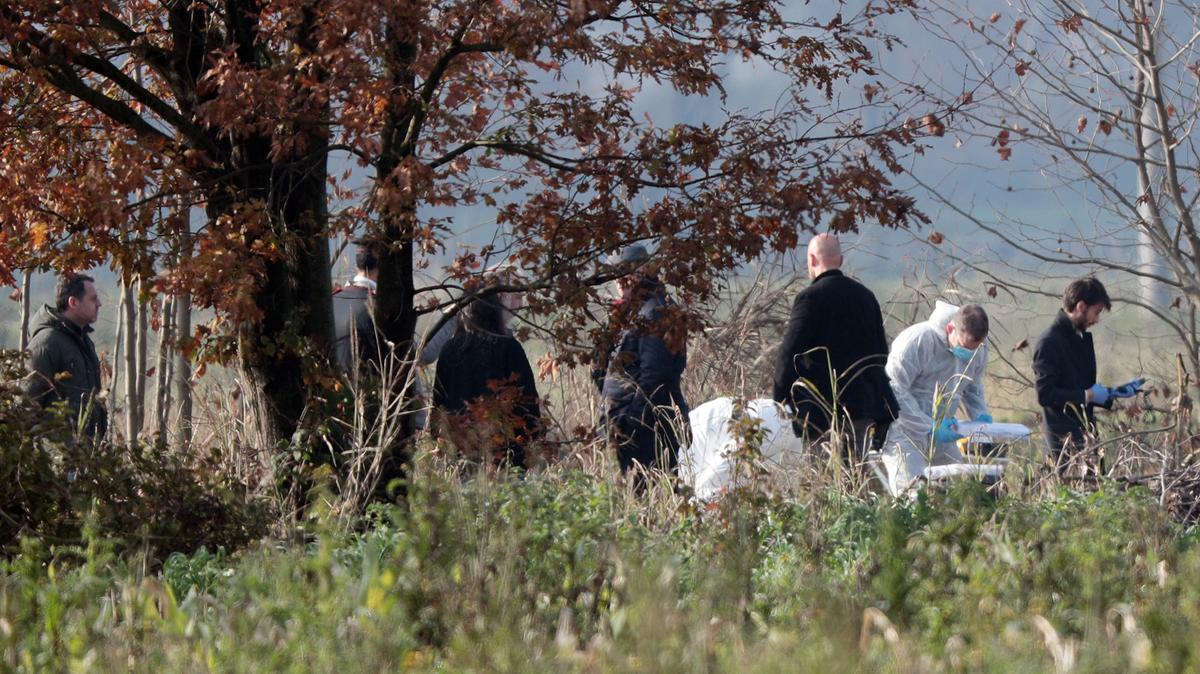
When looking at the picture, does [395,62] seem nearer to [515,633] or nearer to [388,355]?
[388,355]

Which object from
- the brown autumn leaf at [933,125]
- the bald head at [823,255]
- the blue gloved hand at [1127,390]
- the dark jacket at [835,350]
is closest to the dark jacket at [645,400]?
the dark jacket at [835,350]

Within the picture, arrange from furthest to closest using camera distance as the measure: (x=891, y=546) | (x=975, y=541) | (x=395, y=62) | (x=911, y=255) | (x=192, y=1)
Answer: (x=911, y=255) < (x=192, y=1) < (x=395, y=62) < (x=975, y=541) < (x=891, y=546)

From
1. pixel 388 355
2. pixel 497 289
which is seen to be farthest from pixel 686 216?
pixel 388 355

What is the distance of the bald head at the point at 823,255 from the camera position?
775 cm

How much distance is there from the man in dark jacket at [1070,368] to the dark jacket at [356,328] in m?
4.07

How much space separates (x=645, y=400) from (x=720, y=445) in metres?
0.79

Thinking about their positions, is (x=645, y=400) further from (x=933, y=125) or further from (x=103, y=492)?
(x=103, y=492)

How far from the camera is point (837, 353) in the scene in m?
7.61

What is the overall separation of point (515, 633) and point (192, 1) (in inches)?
165

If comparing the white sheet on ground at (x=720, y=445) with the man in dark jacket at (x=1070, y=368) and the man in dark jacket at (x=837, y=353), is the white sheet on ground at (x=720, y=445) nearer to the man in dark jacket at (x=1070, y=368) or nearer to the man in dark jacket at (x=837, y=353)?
the man in dark jacket at (x=837, y=353)

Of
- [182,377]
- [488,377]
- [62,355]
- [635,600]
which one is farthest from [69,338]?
[635,600]

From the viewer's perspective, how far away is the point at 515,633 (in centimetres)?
348

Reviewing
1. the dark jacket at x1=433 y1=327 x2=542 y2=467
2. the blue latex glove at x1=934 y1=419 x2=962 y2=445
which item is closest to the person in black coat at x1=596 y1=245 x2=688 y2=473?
the dark jacket at x1=433 y1=327 x2=542 y2=467

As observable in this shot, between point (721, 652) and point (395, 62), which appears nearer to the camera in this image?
point (721, 652)
